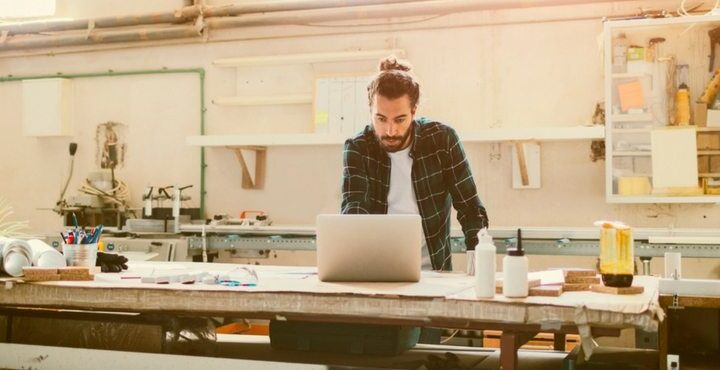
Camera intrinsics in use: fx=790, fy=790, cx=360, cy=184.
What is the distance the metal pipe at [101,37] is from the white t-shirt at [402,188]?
330 centimetres

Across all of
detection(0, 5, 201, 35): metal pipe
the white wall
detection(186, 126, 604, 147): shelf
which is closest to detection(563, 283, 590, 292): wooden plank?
detection(186, 126, 604, 147): shelf

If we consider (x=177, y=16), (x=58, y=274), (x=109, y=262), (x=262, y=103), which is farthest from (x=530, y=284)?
(x=177, y=16)

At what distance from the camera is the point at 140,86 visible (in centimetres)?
623

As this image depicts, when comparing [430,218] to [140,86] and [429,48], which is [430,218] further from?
[140,86]

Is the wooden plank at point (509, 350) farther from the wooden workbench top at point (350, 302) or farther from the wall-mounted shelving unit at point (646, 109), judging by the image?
the wall-mounted shelving unit at point (646, 109)

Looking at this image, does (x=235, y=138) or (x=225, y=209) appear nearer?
(x=235, y=138)

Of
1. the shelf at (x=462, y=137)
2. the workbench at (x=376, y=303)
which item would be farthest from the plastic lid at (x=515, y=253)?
the shelf at (x=462, y=137)

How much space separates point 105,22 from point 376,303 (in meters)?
4.90

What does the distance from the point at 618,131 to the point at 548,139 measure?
1.40 ft

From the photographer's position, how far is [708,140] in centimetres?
488

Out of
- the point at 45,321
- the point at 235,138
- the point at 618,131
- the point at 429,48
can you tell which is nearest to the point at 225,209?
the point at 235,138

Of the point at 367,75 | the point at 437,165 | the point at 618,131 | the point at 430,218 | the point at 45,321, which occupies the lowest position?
the point at 45,321

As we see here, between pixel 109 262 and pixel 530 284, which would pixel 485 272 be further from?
pixel 109 262

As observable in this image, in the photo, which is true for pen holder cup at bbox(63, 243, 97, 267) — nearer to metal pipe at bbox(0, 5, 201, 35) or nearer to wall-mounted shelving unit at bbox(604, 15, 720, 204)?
wall-mounted shelving unit at bbox(604, 15, 720, 204)
